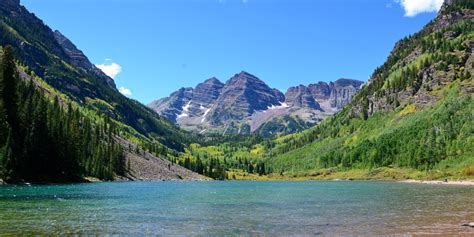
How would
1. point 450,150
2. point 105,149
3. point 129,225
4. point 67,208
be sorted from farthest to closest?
point 105,149, point 450,150, point 67,208, point 129,225

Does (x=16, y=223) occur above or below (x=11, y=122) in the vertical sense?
below

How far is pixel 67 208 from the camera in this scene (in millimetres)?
54562

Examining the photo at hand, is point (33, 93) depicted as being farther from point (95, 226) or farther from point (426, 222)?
point (426, 222)

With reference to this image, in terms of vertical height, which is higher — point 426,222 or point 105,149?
point 105,149

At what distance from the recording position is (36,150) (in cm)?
11369

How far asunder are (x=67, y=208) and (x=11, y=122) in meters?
66.1

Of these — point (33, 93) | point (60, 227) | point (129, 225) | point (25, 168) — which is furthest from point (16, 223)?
point (33, 93)

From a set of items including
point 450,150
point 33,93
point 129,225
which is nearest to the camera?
point 129,225

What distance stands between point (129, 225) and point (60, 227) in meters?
5.95

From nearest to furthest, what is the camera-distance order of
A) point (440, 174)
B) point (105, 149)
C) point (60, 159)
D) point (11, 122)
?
point (11, 122) → point (60, 159) → point (440, 174) → point (105, 149)

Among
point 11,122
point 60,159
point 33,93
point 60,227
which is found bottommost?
point 60,227

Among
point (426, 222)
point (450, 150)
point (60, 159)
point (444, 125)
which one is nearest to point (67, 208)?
point (426, 222)

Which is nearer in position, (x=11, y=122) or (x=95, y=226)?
(x=95, y=226)

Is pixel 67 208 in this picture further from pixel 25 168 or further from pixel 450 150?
pixel 450 150
